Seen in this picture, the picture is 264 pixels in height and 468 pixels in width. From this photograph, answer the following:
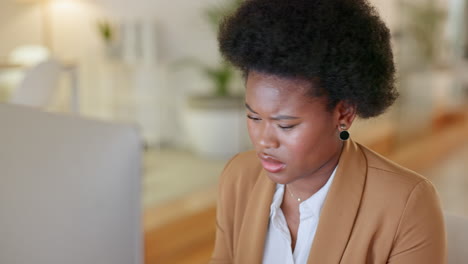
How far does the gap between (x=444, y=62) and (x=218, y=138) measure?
2757 millimetres

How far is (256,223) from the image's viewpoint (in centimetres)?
104

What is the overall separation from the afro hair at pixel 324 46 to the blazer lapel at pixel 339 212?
104 mm

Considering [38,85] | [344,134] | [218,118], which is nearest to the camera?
[344,134]

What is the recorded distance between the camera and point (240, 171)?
1095mm

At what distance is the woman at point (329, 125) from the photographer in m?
0.87

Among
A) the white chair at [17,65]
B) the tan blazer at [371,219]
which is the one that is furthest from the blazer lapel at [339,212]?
the white chair at [17,65]

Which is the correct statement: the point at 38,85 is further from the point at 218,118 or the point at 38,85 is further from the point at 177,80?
the point at 177,80

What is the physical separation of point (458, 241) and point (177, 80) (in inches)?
148

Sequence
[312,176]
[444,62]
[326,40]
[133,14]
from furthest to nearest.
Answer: [444,62] < [133,14] < [312,176] < [326,40]

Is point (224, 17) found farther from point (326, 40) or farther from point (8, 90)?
point (8, 90)

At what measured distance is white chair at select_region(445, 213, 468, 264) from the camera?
1.04 m

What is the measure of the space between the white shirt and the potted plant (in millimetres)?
3071

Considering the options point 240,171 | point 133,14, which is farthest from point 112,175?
point 133,14

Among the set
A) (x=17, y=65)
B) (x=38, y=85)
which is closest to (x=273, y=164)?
(x=38, y=85)
